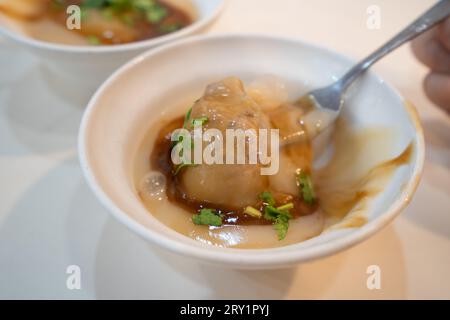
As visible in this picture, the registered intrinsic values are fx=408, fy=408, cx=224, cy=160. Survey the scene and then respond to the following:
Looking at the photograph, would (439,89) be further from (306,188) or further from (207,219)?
(207,219)

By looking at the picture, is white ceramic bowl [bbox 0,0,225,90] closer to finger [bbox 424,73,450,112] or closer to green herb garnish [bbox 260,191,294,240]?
green herb garnish [bbox 260,191,294,240]

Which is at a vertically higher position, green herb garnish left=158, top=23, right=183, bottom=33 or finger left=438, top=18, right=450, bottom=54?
green herb garnish left=158, top=23, right=183, bottom=33

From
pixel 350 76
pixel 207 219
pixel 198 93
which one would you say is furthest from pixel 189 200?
pixel 350 76

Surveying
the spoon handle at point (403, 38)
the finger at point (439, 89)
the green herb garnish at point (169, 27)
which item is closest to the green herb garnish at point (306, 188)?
the spoon handle at point (403, 38)

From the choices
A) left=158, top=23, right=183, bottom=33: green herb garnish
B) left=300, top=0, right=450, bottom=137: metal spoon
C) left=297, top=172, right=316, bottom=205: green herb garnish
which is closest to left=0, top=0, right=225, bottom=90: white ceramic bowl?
left=158, top=23, right=183, bottom=33: green herb garnish
